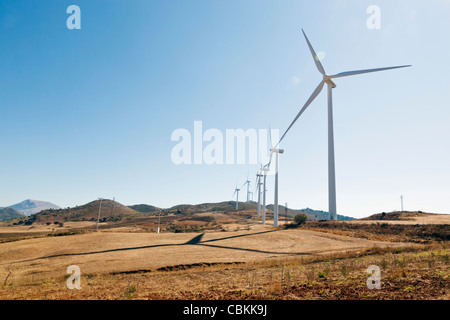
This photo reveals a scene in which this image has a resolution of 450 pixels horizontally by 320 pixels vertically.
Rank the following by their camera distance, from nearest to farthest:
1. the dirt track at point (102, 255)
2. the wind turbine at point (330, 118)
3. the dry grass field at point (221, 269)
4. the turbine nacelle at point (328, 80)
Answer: the dry grass field at point (221, 269), the dirt track at point (102, 255), the wind turbine at point (330, 118), the turbine nacelle at point (328, 80)

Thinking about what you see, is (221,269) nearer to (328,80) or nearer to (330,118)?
(330,118)

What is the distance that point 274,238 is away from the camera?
5569cm

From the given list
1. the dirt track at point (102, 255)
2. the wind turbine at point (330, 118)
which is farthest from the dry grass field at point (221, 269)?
the wind turbine at point (330, 118)

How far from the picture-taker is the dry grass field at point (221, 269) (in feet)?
46.7

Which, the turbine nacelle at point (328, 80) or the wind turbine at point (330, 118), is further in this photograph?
the turbine nacelle at point (328, 80)

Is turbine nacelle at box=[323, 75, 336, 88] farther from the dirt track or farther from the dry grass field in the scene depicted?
the dirt track

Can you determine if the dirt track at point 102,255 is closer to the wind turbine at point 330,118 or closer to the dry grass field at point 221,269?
the dry grass field at point 221,269

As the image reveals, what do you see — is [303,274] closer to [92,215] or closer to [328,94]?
[328,94]

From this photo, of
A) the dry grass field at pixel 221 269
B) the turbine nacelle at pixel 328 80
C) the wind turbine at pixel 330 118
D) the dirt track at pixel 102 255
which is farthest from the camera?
the turbine nacelle at pixel 328 80

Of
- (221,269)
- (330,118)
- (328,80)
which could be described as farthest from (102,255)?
(328,80)

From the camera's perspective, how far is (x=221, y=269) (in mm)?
26094

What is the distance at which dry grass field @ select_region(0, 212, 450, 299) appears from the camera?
14.2 m

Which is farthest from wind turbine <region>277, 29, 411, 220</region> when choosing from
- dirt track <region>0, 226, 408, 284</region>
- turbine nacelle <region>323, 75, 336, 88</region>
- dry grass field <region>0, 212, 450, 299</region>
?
dirt track <region>0, 226, 408, 284</region>
